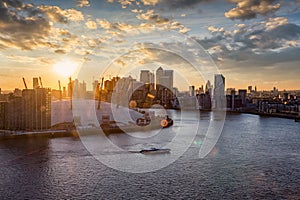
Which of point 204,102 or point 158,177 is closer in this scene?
point 158,177

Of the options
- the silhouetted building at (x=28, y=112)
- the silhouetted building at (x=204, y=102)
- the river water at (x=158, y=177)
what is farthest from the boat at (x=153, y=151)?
the silhouetted building at (x=204, y=102)

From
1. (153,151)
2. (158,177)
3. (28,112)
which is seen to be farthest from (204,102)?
(158,177)

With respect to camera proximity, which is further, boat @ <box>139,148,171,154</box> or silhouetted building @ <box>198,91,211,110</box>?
silhouetted building @ <box>198,91,211,110</box>

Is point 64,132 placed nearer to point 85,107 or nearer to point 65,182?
point 85,107

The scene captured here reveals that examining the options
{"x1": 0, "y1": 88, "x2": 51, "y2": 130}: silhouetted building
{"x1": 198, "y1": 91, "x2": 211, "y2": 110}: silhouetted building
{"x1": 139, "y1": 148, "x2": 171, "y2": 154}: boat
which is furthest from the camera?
{"x1": 198, "y1": 91, "x2": 211, "y2": 110}: silhouetted building

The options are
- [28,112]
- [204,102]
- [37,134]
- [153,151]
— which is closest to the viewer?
[153,151]

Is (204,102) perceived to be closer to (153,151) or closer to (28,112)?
(28,112)

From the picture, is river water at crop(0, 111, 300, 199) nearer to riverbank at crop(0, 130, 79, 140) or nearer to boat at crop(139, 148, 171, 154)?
boat at crop(139, 148, 171, 154)

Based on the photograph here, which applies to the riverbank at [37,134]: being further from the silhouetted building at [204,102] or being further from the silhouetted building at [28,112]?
the silhouetted building at [204,102]

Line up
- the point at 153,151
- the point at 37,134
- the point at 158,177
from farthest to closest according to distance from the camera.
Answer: the point at 37,134 → the point at 153,151 → the point at 158,177

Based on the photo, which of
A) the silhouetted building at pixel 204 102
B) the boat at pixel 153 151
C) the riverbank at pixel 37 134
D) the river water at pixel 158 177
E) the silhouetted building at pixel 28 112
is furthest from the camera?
the silhouetted building at pixel 204 102

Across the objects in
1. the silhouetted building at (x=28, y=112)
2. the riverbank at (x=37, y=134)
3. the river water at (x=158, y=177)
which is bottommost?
the river water at (x=158, y=177)

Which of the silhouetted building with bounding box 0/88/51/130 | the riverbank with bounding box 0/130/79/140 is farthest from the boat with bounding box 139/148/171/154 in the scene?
the silhouetted building with bounding box 0/88/51/130

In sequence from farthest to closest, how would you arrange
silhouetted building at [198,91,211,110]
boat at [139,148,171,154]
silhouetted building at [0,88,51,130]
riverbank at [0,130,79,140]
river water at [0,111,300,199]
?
silhouetted building at [198,91,211,110], silhouetted building at [0,88,51,130], riverbank at [0,130,79,140], boat at [139,148,171,154], river water at [0,111,300,199]
